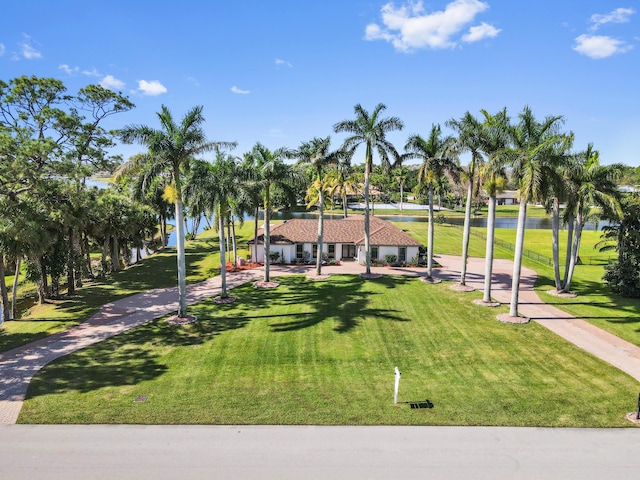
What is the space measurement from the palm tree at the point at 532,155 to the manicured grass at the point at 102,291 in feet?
82.6

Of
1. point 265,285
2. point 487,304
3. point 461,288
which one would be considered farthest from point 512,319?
point 265,285

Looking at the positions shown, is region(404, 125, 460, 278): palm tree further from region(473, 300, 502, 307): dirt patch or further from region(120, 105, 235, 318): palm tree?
region(120, 105, 235, 318): palm tree

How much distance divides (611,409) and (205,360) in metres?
16.1

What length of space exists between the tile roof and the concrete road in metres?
26.2

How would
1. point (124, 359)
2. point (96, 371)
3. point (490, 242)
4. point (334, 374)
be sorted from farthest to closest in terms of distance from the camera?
1. point (490, 242)
2. point (124, 359)
3. point (96, 371)
4. point (334, 374)

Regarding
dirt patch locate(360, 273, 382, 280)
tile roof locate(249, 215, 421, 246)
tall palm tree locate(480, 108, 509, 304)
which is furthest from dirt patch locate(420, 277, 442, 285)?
tall palm tree locate(480, 108, 509, 304)

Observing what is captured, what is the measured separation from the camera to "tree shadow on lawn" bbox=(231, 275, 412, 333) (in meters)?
22.2

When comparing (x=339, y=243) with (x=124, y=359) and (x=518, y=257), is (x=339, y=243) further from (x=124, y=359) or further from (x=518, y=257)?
(x=124, y=359)

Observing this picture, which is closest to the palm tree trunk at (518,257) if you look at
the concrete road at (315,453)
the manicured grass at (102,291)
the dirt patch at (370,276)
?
the concrete road at (315,453)

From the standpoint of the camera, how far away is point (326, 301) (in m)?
25.9

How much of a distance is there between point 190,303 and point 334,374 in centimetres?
1381

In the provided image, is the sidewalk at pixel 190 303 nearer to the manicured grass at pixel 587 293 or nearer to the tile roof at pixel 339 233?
the manicured grass at pixel 587 293

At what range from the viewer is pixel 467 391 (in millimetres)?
14734

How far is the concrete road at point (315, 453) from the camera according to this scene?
34.1ft
